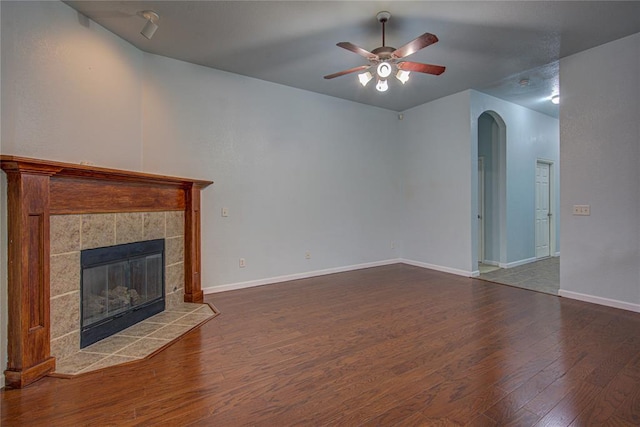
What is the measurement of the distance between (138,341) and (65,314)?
1.97 feet

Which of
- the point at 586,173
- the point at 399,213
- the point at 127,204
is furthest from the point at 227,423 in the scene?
the point at 399,213

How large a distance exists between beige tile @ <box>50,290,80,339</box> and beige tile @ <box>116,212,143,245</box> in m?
0.63

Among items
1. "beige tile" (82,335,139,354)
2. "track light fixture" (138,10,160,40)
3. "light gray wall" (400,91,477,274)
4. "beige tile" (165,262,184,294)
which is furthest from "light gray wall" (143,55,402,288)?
"beige tile" (82,335,139,354)

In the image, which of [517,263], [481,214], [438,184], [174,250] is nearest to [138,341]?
Answer: [174,250]

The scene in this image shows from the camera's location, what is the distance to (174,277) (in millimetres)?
3709

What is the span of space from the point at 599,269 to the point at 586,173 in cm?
116

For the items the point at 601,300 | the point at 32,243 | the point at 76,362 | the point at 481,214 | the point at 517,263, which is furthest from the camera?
the point at 481,214

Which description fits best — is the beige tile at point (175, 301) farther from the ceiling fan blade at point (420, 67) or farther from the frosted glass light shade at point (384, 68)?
the ceiling fan blade at point (420, 67)

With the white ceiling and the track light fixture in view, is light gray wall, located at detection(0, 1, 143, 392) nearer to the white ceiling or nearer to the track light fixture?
the white ceiling

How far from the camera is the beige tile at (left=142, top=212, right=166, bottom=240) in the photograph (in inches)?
130

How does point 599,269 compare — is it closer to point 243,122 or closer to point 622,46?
point 622,46

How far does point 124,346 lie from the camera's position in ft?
8.78

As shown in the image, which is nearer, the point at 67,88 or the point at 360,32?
the point at 67,88

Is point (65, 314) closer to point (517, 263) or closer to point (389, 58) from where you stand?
point (389, 58)
